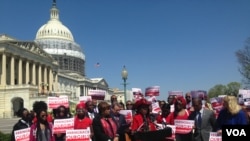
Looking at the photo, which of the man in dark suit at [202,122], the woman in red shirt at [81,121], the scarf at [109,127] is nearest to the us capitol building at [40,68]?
the woman in red shirt at [81,121]

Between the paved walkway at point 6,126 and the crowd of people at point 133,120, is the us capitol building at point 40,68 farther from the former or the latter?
the crowd of people at point 133,120

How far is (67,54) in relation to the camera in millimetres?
132750

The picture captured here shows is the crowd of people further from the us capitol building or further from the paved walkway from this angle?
the us capitol building

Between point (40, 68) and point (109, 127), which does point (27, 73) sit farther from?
point (109, 127)

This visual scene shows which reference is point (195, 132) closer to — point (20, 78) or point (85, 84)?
point (20, 78)

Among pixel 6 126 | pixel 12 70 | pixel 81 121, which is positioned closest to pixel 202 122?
pixel 81 121

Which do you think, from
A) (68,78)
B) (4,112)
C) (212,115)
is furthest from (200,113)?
(68,78)

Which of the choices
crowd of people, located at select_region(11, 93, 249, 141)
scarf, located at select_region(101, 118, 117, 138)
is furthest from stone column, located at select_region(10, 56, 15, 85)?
scarf, located at select_region(101, 118, 117, 138)

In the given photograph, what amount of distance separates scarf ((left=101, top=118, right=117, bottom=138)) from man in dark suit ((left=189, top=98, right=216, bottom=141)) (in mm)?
2594

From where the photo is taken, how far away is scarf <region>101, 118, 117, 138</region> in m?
7.98

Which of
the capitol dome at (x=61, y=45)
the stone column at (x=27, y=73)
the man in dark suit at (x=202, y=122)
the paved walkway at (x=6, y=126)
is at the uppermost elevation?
the capitol dome at (x=61, y=45)

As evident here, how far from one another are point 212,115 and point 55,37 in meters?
127

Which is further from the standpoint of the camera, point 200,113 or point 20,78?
point 20,78

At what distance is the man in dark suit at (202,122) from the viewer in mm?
9859
